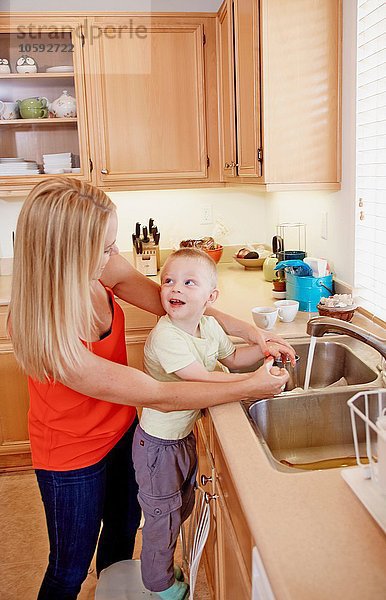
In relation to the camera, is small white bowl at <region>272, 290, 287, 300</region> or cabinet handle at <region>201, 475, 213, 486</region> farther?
small white bowl at <region>272, 290, 287, 300</region>

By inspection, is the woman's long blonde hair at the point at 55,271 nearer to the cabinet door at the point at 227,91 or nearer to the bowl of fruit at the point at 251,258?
the cabinet door at the point at 227,91

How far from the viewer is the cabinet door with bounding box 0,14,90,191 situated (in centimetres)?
296

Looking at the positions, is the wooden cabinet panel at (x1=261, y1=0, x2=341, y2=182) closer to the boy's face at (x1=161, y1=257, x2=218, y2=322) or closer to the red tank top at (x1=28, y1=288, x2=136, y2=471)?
the boy's face at (x1=161, y1=257, x2=218, y2=322)

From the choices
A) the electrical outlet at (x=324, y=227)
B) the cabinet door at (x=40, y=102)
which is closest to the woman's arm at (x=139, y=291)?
the electrical outlet at (x=324, y=227)

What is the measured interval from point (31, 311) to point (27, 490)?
1830mm

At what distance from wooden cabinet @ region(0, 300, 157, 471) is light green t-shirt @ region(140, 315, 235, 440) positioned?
50.1 inches

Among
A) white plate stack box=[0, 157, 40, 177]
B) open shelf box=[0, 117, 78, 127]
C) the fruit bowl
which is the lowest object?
the fruit bowl

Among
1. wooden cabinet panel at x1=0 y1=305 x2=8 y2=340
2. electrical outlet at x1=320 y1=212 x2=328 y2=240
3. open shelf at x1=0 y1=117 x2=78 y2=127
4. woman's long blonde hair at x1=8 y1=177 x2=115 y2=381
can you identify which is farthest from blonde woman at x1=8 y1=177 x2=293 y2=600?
open shelf at x1=0 y1=117 x2=78 y2=127

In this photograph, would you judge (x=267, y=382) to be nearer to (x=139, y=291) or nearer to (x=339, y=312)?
(x=139, y=291)

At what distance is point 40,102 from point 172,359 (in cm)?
209

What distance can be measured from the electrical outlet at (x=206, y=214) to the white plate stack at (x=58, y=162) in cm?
84

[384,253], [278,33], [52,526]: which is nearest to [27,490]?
[52,526]

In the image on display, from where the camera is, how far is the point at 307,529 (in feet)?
3.01

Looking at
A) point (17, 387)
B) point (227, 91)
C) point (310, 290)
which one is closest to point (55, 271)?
point (310, 290)
